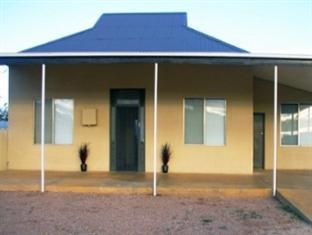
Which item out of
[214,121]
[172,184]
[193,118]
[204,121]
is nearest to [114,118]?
[193,118]

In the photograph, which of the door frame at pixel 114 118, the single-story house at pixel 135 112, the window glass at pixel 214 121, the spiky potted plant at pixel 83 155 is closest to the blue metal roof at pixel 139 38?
the single-story house at pixel 135 112

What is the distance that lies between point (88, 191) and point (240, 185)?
3.71m

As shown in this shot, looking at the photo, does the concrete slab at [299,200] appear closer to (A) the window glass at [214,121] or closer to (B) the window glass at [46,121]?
(A) the window glass at [214,121]

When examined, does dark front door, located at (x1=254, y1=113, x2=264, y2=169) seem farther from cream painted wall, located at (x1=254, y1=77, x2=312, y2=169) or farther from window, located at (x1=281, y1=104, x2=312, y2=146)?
window, located at (x1=281, y1=104, x2=312, y2=146)

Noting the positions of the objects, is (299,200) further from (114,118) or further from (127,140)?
(114,118)

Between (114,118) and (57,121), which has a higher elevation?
(114,118)

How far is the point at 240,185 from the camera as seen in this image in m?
11.8

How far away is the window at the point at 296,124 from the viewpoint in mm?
17016

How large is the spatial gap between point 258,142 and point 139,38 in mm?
5710

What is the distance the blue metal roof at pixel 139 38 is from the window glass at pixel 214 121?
5.47 ft

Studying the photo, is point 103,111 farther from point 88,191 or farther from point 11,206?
point 11,206

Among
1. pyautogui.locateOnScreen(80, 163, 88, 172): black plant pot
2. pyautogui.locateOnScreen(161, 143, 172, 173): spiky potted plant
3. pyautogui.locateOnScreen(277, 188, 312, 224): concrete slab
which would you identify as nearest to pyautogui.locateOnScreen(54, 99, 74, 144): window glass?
pyautogui.locateOnScreen(80, 163, 88, 172): black plant pot

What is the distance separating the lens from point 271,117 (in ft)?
55.8

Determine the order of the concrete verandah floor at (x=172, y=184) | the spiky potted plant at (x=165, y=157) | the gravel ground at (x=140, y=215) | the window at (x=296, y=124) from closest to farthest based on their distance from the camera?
the gravel ground at (x=140, y=215)
the concrete verandah floor at (x=172, y=184)
the spiky potted plant at (x=165, y=157)
the window at (x=296, y=124)
